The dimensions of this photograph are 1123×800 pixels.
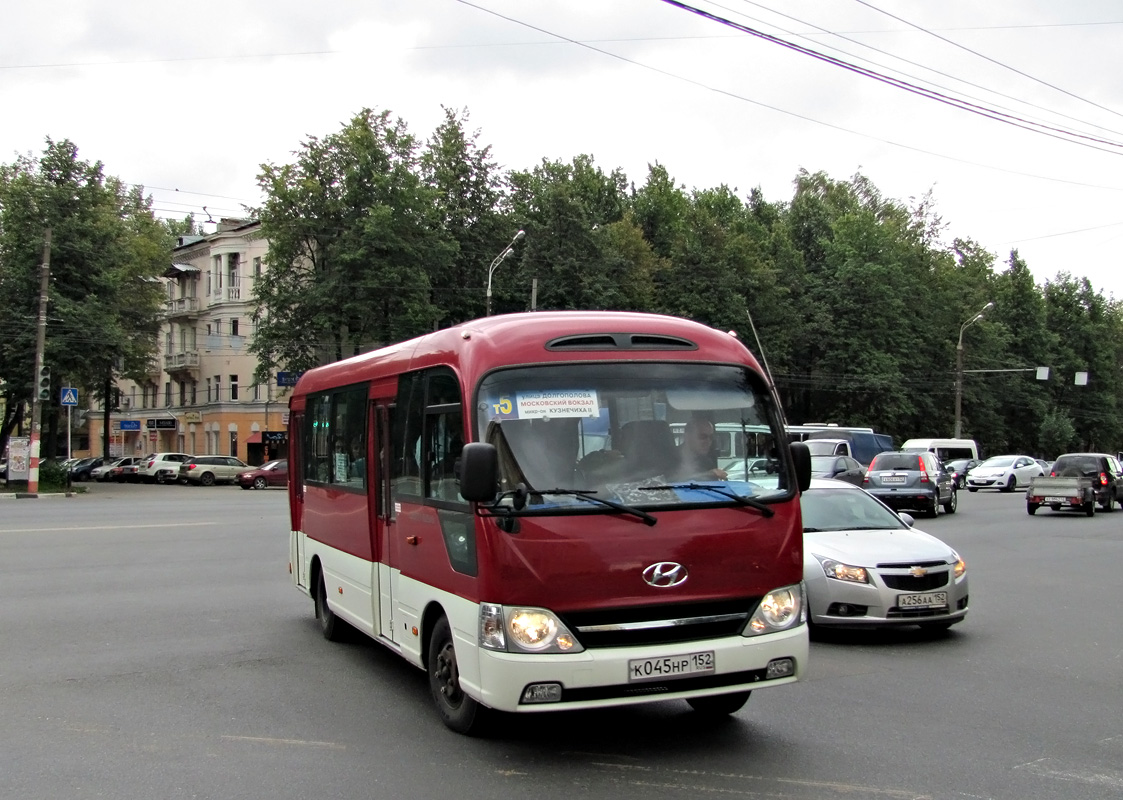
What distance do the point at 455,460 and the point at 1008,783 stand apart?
11.0 feet

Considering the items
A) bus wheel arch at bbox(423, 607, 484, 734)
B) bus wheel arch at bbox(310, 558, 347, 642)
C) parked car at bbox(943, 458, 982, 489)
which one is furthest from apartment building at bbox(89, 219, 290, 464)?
bus wheel arch at bbox(423, 607, 484, 734)

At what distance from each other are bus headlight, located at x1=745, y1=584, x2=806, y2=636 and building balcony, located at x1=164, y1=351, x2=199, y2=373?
70007 millimetres

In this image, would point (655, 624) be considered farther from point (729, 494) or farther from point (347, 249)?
point (347, 249)

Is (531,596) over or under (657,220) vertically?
under

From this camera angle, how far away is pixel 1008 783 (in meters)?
5.62

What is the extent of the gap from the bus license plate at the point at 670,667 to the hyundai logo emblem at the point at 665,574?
379 millimetres

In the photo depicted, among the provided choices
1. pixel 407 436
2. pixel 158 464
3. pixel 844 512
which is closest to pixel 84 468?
pixel 158 464

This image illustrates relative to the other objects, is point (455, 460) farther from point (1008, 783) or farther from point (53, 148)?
point (53, 148)

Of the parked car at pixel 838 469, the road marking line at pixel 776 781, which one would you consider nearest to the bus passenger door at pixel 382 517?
the road marking line at pixel 776 781

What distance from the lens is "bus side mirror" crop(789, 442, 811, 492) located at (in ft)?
22.0

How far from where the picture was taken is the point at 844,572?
9805 millimetres

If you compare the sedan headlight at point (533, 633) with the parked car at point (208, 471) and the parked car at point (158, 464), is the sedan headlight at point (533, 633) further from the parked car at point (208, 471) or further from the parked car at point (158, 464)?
the parked car at point (158, 464)

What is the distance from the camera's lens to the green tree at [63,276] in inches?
1796

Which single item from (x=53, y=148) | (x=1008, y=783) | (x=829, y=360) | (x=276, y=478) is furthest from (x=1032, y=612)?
(x=829, y=360)
